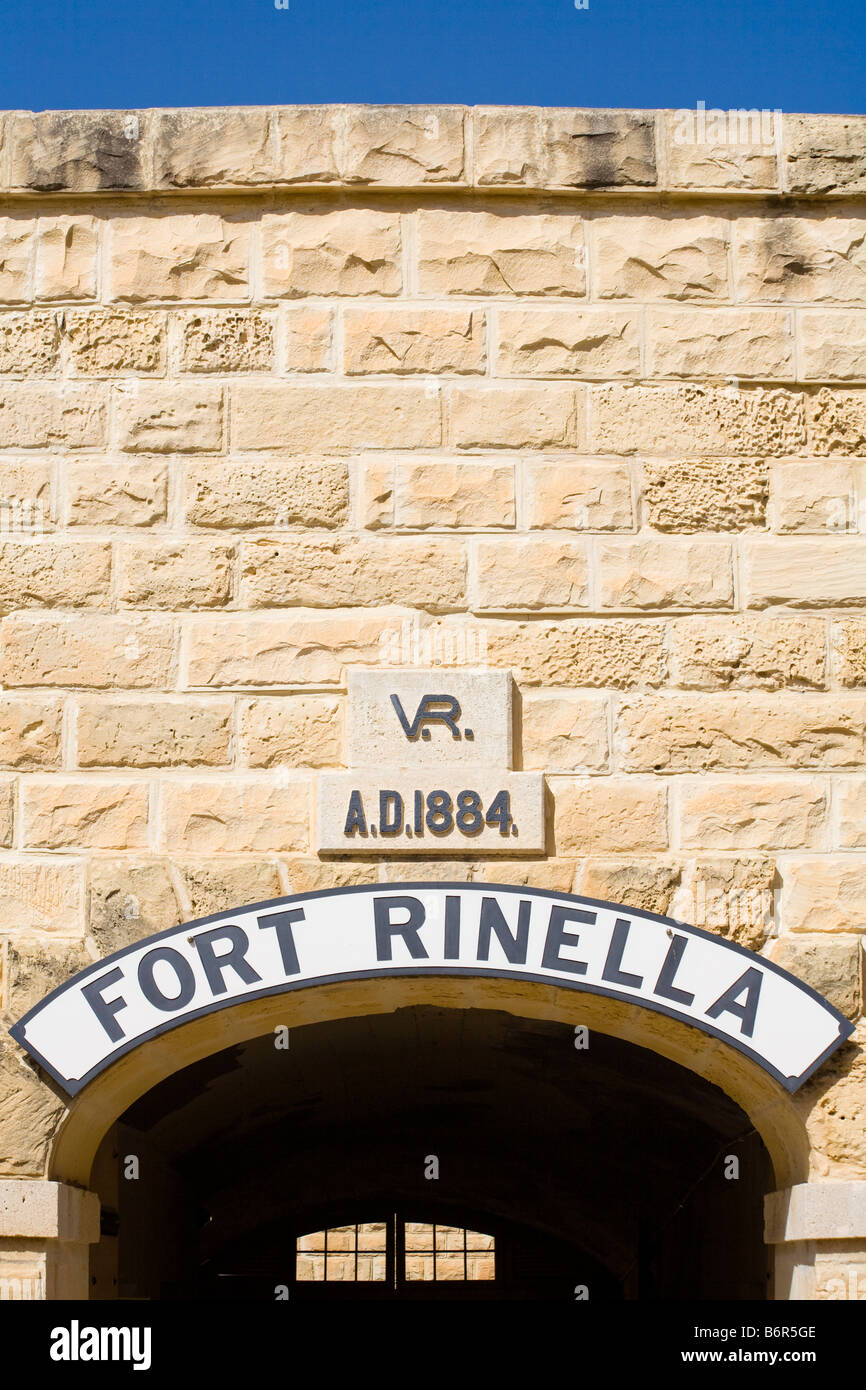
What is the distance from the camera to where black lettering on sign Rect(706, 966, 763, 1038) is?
4.49 metres

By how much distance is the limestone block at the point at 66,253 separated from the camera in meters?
5.12

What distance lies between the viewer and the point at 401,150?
5.13m

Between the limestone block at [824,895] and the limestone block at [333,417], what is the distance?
1.76 meters

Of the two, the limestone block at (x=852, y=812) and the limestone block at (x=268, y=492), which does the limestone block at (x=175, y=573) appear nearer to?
the limestone block at (x=268, y=492)

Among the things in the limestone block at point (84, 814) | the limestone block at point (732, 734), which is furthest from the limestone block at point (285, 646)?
the limestone block at point (732, 734)

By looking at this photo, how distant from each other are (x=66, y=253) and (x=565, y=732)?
2.29 m

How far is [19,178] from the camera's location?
513 centimetres

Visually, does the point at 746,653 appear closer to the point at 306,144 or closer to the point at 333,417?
the point at 333,417

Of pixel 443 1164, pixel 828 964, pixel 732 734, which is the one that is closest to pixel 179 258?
pixel 732 734
